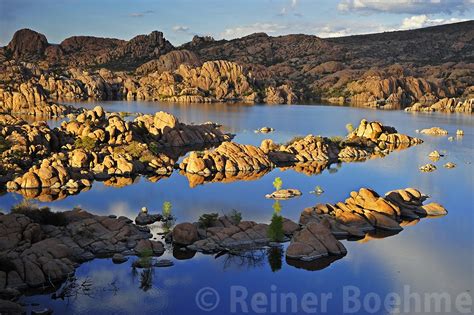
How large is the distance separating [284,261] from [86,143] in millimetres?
42651

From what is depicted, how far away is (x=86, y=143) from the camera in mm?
71188

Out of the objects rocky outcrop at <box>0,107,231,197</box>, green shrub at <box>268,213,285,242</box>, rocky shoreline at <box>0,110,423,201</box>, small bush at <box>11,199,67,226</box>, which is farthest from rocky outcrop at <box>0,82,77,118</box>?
green shrub at <box>268,213,285,242</box>

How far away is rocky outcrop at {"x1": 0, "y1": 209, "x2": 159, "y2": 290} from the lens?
30.7 meters

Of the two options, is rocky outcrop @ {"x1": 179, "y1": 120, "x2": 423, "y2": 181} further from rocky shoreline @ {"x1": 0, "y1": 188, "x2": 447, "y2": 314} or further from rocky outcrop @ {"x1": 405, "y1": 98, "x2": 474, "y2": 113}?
rocky outcrop @ {"x1": 405, "y1": 98, "x2": 474, "y2": 113}

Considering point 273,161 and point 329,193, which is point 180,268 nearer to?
point 329,193

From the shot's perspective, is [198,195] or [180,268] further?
[198,195]

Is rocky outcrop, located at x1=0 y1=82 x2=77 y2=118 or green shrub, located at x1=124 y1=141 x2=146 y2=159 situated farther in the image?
rocky outcrop, located at x1=0 y1=82 x2=77 y2=118

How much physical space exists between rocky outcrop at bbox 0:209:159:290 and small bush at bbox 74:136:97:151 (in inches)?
1173

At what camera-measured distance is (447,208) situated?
49188mm

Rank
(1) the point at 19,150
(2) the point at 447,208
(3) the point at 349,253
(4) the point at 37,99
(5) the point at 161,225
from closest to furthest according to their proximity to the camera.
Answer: (3) the point at 349,253, (5) the point at 161,225, (2) the point at 447,208, (1) the point at 19,150, (4) the point at 37,99

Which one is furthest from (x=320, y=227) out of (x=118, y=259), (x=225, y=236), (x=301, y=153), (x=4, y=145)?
(x=4, y=145)

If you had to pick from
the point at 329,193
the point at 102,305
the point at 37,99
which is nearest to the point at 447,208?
the point at 329,193

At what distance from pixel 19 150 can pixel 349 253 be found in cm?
4209

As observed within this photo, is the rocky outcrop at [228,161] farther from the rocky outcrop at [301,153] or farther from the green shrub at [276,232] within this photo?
the green shrub at [276,232]
